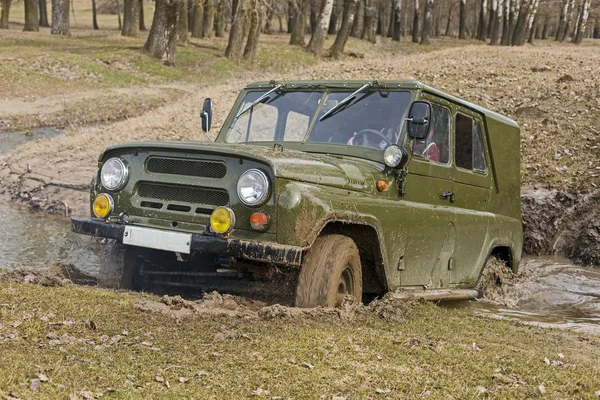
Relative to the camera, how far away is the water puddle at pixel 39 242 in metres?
10.4

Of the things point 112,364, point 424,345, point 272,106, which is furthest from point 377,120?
point 112,364

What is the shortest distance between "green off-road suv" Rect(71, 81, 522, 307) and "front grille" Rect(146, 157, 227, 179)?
0.01 m

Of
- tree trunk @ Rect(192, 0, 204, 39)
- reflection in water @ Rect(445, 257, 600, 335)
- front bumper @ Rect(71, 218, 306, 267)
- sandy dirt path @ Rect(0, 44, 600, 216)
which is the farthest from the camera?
tree trunk @ Rect(192, 0, 204, 39)

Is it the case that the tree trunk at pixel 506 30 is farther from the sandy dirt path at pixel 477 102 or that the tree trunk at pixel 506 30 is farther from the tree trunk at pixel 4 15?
the tree trunk at pixel 4 15

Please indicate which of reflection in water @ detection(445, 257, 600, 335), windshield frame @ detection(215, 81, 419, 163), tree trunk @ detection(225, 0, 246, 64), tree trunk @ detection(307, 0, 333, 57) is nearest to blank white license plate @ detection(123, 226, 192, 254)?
windshield frame @ detection(215, 81, 419, 163)

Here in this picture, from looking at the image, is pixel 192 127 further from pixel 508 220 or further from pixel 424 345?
pixel 424 345

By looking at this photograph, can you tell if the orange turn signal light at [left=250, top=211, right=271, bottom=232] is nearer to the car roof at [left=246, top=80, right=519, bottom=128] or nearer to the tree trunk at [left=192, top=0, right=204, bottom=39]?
the car roof at [left=246, top=80, right=519, bottom=128]

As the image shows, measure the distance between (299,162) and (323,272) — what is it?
0.90 meters

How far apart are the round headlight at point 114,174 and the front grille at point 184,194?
0.17m

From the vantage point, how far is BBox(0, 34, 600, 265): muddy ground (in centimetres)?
1338

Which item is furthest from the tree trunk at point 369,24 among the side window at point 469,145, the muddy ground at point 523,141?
the side window at point 469,145

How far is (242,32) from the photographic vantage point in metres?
37.0

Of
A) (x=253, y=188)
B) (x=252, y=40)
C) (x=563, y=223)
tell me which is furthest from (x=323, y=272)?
(x=252, y=40)

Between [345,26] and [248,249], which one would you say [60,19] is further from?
[248,249]
